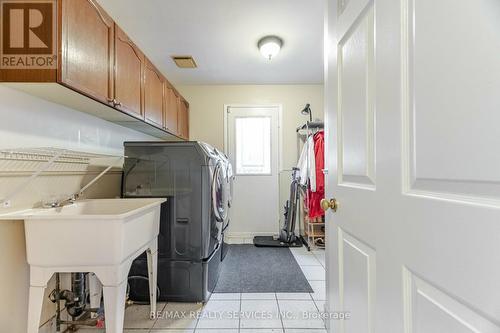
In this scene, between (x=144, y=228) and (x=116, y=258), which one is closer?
(x=116, y=258)

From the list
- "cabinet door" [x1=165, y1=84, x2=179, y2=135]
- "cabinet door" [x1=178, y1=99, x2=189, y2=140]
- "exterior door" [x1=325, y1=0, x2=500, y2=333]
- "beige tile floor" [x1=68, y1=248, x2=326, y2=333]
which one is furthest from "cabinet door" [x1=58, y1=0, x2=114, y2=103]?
"cabinet door" [x1=178, y1=99, x2=189, y2=140]

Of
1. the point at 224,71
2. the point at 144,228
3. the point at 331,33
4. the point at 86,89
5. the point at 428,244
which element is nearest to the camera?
the point at 428,244

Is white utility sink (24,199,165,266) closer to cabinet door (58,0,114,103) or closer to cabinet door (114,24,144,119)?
cabinet door (58,0,114,103)

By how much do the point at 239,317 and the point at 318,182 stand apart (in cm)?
187

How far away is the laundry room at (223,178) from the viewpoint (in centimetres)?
50

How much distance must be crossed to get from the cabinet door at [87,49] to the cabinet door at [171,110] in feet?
4.04

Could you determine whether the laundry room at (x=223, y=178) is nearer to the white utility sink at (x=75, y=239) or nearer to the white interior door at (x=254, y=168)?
the white utility sink at (x=75, y=239)

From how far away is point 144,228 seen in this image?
1.60 meters

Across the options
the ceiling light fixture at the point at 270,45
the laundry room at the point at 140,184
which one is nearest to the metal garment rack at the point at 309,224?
the laundry room at the point at 140,184

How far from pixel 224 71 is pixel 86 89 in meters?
2.22

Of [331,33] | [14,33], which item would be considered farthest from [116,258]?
[331,33]

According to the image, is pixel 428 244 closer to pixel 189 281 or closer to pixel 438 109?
pixel 438 109

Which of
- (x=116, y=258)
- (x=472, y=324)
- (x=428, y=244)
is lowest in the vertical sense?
(x=116, y=258)

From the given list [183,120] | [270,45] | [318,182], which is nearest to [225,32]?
[270,45]
